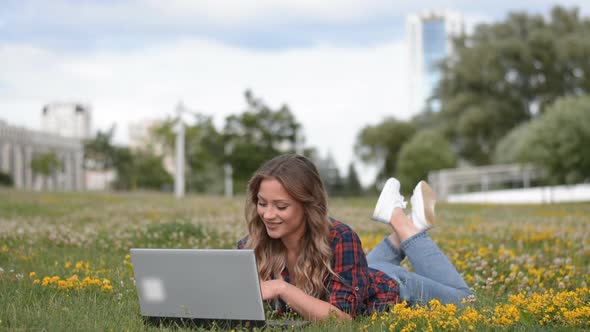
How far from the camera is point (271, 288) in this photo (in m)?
4.02

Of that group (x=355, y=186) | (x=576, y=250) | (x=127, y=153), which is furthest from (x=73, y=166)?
(x=576, y=250)

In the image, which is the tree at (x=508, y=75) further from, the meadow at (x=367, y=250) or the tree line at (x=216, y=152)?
the meadow at (x=367, y=250)

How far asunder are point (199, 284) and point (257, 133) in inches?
1878

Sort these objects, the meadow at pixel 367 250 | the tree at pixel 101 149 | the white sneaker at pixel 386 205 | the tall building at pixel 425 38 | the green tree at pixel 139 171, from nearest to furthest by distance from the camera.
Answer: the meadow at pixel 367 250 < the white sneaker at pixel 386 205 < the tree at pixel 101 149 < the green tree at pixel 139 171 < the tall building at pixel 425 38

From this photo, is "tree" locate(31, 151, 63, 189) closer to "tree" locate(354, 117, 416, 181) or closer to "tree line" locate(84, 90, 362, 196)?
"tree line" locate(84, 90, 362, 196)

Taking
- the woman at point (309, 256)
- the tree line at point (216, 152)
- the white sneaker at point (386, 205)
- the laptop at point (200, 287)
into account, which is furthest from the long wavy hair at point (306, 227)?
the tree line at point (216, 152)

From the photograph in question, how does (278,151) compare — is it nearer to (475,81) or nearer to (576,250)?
(475,81)

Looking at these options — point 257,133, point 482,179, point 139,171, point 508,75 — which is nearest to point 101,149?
point 139,171

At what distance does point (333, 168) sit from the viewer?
233ft

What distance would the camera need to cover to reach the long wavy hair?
4113 millimetres

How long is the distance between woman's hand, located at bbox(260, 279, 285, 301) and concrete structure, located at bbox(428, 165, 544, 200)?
31420 mm

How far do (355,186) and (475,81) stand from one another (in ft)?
57.5

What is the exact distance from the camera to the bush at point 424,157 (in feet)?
152

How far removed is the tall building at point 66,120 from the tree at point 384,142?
94447 millimetres
